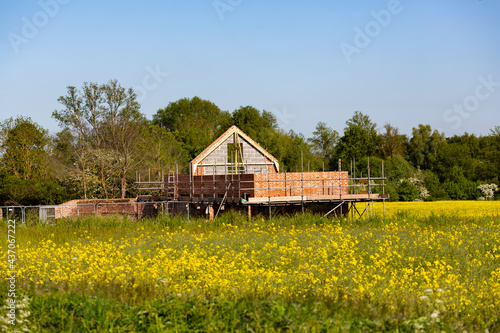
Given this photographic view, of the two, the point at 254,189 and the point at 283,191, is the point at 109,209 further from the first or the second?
the point at 283,191

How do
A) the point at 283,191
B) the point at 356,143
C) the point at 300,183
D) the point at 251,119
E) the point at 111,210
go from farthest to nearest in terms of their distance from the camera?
the point at 251,119 → the point at 356,143 → the point at 111,210 → the point at 300,183 → the point at 283,191

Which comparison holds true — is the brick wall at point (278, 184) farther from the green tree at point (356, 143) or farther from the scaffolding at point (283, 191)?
the green tree at point (356, 143)

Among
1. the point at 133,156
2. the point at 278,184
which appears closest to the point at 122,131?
the point at 133,156

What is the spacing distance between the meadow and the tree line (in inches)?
882

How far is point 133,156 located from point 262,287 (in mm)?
40677


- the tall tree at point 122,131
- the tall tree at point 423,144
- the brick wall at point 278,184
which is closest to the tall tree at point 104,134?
the tall tree at point 122,131

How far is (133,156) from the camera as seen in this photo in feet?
156

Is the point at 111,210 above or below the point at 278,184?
below

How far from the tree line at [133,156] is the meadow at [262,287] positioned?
22.4m

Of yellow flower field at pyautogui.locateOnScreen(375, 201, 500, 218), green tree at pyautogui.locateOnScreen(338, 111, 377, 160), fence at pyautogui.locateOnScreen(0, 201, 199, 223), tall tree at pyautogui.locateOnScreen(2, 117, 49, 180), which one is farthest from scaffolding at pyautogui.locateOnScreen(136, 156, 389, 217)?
green tree at pyautogui.locateOnScreen(338, 111, 377, 160)

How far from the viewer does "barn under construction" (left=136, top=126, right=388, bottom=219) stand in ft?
90.8

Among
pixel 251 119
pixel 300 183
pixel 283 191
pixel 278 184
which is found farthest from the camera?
pixel 251 119

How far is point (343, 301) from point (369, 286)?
197cm

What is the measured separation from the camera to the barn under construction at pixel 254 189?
90.8 feet
